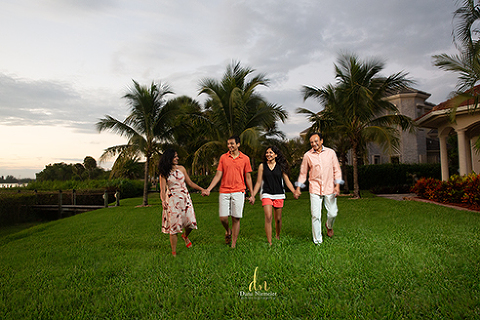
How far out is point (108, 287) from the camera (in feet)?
15.0

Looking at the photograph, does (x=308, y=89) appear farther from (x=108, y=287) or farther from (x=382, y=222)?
(x=108, y=287)

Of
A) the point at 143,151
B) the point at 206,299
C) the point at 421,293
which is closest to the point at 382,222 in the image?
the point at 421,293

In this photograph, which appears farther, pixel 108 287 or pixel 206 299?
pixel 108 287

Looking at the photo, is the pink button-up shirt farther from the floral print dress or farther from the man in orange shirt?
the floral print dress

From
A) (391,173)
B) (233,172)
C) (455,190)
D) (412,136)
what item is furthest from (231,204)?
(412,136)

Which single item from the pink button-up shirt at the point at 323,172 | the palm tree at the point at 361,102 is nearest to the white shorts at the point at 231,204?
the pink button-up shirt at the point at 323,172

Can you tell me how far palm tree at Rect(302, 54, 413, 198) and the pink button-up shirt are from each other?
11.4 metres

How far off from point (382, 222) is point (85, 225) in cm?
953

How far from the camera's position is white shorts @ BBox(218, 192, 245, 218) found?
6.03 m

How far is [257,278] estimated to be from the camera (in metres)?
4.60

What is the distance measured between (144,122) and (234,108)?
212 inches

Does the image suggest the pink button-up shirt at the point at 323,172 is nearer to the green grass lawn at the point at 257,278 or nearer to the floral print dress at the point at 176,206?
the green grass lawn at the point at 257,278

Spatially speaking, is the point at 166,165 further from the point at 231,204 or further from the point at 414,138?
the point at 414,138

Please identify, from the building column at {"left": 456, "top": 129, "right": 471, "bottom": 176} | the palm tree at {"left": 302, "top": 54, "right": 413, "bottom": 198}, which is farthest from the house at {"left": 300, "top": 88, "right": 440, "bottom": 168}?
the building column at {"left": 456, "top": 129, "right": 471, "bottom": 176}
